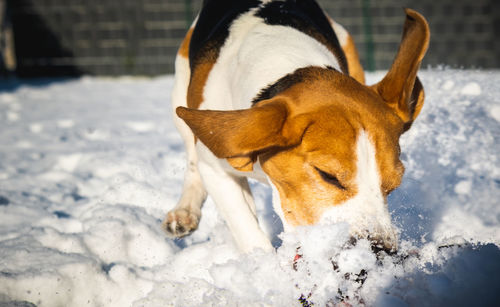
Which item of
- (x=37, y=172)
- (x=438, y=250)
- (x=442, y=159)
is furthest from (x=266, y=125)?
(x=37, y=172)

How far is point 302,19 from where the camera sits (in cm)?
262

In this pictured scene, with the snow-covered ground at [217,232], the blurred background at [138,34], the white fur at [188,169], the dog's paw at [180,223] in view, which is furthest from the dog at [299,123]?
the blurred background at [138,34]

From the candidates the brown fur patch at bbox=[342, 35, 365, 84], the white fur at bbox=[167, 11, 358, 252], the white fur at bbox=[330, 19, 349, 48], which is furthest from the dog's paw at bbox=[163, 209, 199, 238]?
the white fur at bbox=[330, 19, 349, 48]

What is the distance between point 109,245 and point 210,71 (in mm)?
1063

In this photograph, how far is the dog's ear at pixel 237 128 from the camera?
1592 millimetres

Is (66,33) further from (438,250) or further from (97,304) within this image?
(438,250)

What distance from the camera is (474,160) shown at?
10.1 ft

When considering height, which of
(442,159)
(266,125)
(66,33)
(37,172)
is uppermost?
(266,125)

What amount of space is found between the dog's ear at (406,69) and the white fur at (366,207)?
0.33 metres

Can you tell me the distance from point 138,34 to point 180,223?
6.82m

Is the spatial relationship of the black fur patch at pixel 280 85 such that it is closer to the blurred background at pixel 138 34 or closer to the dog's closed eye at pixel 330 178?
the dog's closed eye at pixel 330 178

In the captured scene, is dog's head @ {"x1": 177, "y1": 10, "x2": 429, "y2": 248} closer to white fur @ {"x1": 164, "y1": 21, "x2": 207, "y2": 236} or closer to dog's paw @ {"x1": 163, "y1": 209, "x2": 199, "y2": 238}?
dog's paw @ {"x1": 163, "y1": 209, "x2": 199, "y2": 238}

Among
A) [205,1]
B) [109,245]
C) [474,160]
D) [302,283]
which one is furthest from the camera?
[205,1]

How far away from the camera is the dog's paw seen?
2.71 m
